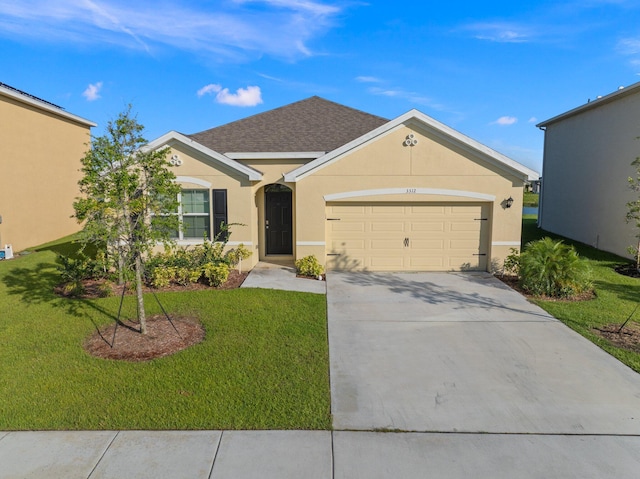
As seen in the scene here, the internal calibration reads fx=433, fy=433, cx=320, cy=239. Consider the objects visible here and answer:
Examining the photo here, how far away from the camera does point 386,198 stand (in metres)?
12.1

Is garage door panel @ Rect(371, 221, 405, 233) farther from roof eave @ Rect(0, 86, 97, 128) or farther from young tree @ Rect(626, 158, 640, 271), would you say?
roof eave @ Rect(0, 86, 97, 128)

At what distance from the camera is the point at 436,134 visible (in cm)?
1173

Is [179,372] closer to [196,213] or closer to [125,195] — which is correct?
[125,195]

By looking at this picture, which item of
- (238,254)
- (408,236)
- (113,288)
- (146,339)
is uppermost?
(408,236)

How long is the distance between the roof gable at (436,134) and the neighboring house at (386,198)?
1.1 inches

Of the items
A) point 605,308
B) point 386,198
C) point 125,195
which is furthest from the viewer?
point 386,198

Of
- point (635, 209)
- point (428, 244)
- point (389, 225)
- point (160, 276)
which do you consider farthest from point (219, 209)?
point (635, 209)

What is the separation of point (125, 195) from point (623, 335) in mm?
8757

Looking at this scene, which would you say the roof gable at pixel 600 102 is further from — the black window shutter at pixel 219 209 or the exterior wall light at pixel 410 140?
the black window shutter at pixel 219 209

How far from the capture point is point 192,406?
16.8 ft

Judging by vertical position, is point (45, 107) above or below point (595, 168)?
above

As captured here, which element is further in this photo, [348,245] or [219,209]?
[348,245]

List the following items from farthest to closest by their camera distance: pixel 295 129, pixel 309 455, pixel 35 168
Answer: pixel 35 168, pixel 295 129, pixel 309 455

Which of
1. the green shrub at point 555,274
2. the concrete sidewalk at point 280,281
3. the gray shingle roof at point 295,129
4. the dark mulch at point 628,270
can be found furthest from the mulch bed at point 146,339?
the dark mulch at point 628,270
